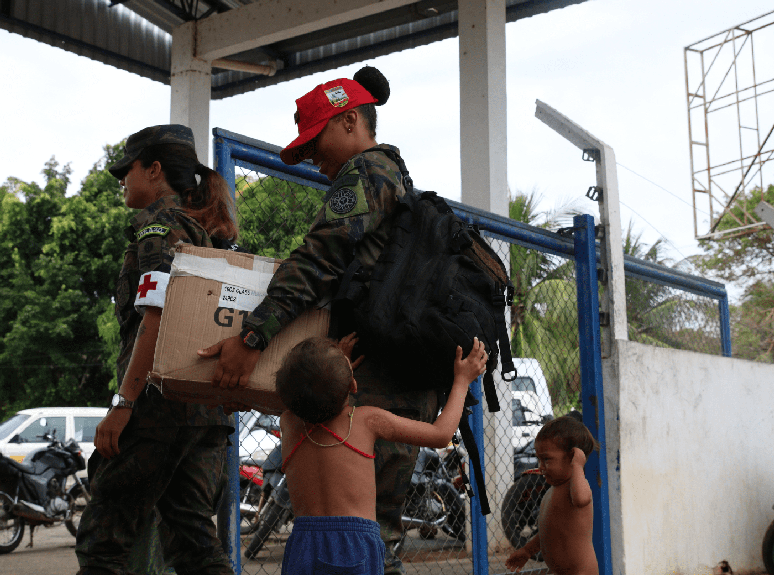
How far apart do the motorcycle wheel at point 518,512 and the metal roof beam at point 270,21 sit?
15.8ft

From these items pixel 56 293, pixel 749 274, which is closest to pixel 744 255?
pixel 749 274

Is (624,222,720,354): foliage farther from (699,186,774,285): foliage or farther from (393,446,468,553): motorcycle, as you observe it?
(699,186,774,285): foliage

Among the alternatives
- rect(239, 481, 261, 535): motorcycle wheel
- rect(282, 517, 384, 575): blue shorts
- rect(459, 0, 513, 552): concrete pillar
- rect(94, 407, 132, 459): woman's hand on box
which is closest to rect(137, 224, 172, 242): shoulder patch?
rect(94, 407, 132, 459): woman's hand on box

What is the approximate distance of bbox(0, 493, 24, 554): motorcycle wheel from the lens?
7.71m

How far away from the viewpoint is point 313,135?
2.11 meters

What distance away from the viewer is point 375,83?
223 centimetres

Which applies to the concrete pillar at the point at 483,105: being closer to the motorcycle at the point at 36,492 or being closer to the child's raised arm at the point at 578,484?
the child's raised arm at the point at 578,484

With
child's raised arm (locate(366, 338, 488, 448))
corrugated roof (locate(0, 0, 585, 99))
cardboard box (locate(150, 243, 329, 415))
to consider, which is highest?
corrugated roof (locate(0, 0, 585, 99))

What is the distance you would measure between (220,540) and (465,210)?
1.75 metres

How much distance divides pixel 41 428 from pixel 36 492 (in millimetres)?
4926

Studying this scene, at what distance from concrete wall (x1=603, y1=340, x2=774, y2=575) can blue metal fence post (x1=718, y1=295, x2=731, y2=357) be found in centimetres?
27

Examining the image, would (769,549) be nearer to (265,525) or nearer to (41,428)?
(265,525)

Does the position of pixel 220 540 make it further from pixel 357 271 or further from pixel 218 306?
pixel 357 271

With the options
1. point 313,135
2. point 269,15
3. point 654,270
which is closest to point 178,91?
point 269,15
